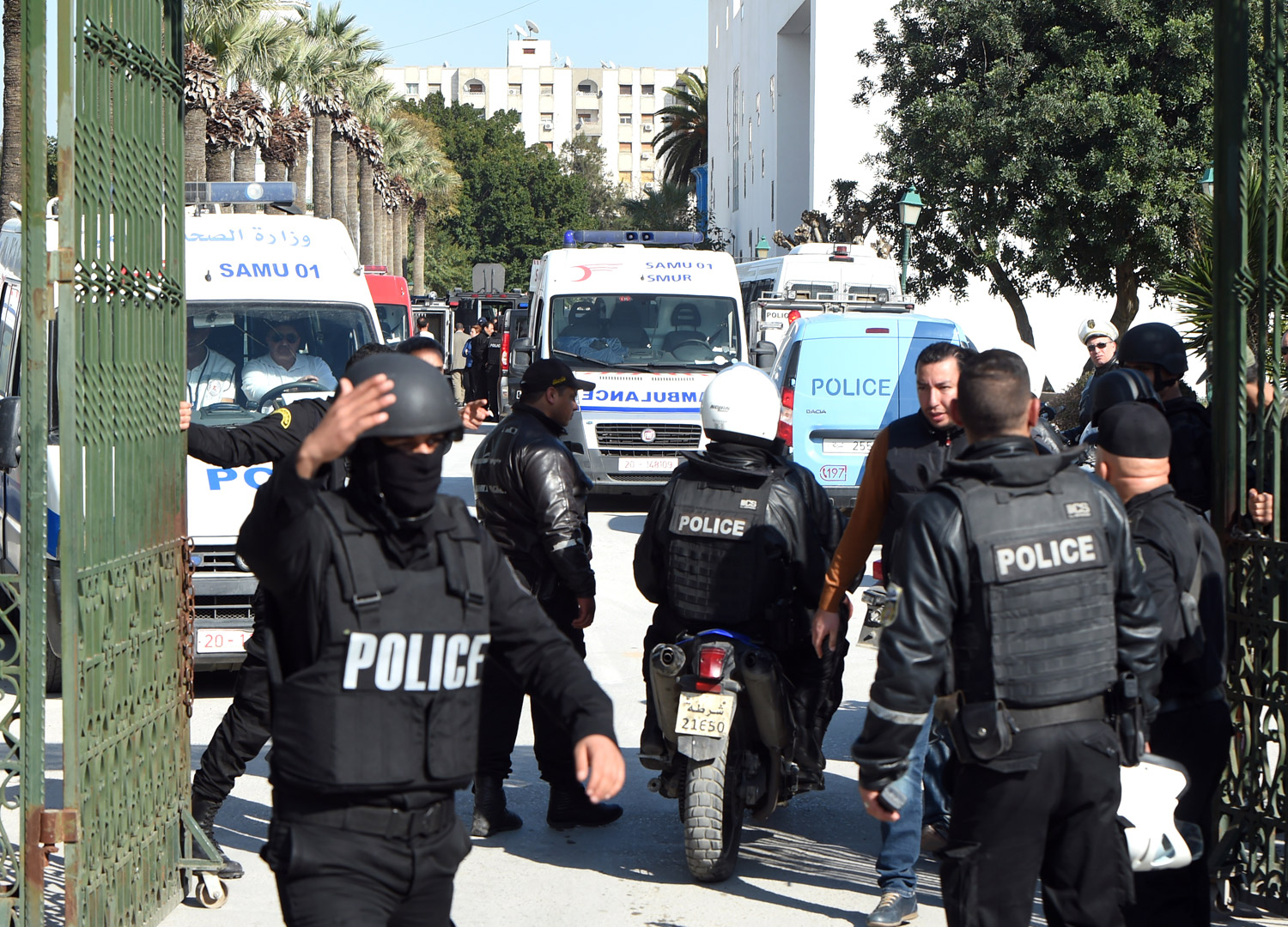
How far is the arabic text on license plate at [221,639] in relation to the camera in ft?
23.4

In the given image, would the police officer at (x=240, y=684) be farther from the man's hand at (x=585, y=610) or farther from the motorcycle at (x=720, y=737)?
the motorcycle at (x=720, y=737)

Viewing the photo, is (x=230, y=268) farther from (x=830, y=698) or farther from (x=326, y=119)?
(x=326, y=119)

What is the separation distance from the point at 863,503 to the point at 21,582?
8.54 feet

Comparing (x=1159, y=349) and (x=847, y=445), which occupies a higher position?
(x=1159, y=349)

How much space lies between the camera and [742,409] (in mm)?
4980

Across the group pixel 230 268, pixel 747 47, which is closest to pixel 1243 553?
pixel 230 268

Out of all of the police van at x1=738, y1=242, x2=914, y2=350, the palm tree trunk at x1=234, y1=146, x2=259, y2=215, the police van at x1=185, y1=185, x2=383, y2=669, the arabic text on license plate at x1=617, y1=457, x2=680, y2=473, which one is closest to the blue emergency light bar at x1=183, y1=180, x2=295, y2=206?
the police van at x1=185, y1=185, x2=383, y2=669

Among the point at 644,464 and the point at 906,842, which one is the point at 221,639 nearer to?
the point at 906,842

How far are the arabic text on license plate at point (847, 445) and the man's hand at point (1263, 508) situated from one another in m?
7.86

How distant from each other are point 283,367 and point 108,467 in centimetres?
430

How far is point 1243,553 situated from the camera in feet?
14.9

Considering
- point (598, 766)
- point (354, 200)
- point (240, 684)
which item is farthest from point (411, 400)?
point (354, 200)

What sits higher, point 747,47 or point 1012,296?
point 747,47

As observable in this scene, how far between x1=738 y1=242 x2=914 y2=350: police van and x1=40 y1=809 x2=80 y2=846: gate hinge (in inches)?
592
